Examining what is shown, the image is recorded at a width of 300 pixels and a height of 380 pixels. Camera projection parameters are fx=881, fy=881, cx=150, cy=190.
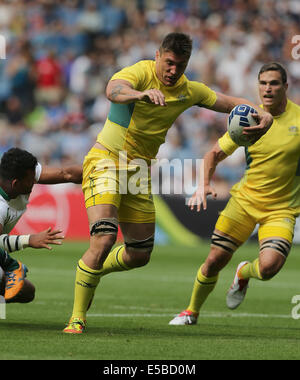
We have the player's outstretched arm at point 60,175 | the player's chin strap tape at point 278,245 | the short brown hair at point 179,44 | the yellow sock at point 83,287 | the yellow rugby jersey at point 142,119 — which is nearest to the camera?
the yellow sock at point 83,287

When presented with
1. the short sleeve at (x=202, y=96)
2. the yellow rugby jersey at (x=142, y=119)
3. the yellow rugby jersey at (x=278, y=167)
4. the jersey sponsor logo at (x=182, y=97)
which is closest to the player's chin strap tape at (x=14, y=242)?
the yellow rugby jersey at (x=142, y=119)

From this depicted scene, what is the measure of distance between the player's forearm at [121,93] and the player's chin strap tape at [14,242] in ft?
4.59

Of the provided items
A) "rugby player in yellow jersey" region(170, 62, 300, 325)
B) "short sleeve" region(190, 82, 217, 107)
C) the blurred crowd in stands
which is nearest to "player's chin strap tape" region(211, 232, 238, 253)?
"rugby player in yellow jersey" region(170, 62, 300, 325)

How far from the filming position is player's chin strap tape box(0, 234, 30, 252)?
739 cm

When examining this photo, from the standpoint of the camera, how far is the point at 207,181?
8.58 metres

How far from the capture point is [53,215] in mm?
18547

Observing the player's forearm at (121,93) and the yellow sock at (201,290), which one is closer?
the player's forearm at (121,93)

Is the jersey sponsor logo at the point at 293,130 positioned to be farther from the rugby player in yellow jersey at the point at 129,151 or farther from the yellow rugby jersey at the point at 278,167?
the rugby player in yellow jersey at the point at 129,151

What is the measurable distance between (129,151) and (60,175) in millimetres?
679

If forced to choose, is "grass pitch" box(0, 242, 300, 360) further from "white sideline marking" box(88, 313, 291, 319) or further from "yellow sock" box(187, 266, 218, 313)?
"yellow sock" box(187, 266, 218, 313)

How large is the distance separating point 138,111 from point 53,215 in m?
10.7

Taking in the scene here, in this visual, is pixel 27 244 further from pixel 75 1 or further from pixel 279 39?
pixel 75 1

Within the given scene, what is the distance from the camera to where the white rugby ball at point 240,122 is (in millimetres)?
8141

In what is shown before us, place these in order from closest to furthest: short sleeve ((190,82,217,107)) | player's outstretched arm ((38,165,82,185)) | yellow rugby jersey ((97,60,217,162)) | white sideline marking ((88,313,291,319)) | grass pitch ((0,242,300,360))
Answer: grass pitch ((0,242,300,360)) → player's outstretched arm ((38,165,82,185)) → yellow rugby jersey ((97,60,217,162)) → short sleeve ((190,82,217,107)) → white sideline marking ((88,313,291,319))
